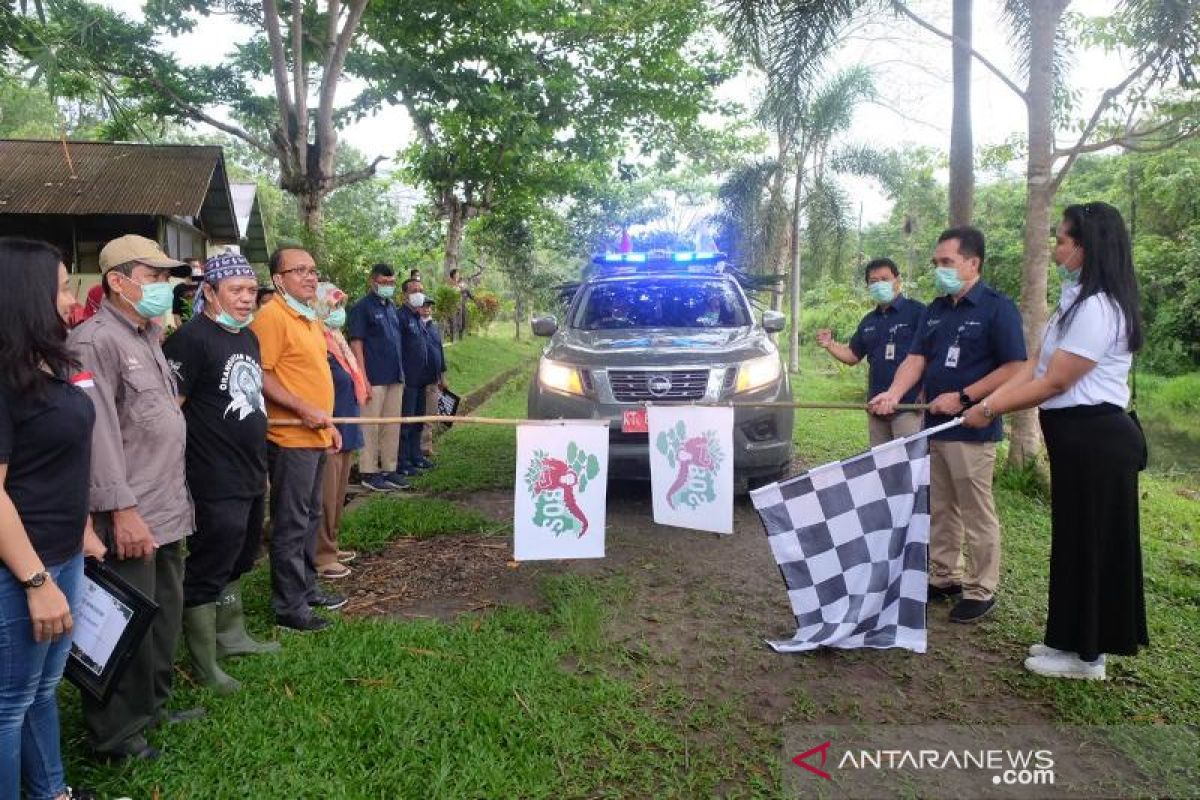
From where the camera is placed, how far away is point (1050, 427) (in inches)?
131

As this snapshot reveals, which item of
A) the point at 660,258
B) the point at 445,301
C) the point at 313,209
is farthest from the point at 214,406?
the point at 445,301

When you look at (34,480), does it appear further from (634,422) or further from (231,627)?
(634,422)

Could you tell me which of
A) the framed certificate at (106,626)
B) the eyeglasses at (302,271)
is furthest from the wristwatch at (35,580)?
the eyeglasses at (302,271)

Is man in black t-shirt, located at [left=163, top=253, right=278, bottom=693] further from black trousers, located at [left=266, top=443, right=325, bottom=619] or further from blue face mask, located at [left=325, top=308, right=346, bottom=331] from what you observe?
blue face mask, located at [left=325, top=308, right=346, bottom=331]

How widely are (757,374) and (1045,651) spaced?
266 centimetres

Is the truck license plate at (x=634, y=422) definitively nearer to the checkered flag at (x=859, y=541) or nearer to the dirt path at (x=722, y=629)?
the dirt path at (x=722, y=629)

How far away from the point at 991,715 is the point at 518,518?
2395mm

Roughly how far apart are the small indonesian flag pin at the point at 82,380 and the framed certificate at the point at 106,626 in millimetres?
592

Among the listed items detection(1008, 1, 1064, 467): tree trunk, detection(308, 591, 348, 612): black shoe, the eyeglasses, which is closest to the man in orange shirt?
the eyeglasses

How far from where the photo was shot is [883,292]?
5.07 meters

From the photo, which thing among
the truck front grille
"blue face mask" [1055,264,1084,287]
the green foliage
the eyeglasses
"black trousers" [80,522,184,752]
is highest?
the green foliage

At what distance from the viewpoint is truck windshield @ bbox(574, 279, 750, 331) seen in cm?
650

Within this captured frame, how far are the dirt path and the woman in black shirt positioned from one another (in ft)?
6.99

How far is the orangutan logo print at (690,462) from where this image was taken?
432cm
